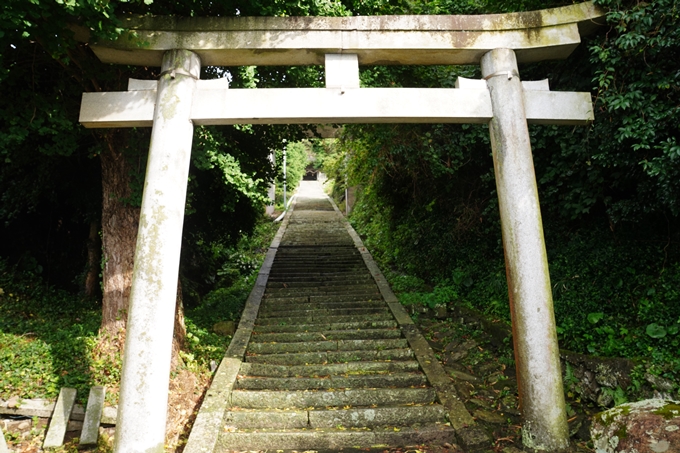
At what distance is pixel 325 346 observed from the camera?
6469mm

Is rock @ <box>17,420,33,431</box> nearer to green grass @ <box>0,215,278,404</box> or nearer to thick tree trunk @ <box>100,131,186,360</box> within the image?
green grass @ <box>0,215,278,404</box>

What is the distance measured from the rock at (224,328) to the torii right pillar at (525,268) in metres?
4.81

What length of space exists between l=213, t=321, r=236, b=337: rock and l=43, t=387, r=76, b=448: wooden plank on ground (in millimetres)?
2408

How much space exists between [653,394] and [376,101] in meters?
4.11

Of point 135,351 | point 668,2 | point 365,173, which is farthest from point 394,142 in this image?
point 135,351

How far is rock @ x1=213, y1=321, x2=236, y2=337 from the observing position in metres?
7.17

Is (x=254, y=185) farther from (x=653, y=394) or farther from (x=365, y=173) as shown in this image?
(x=653, y=394)

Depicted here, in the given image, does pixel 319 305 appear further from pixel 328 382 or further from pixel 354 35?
pixel 354 35

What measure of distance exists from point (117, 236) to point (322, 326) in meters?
3.51

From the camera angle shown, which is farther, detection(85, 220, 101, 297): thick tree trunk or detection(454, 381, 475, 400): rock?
detection(85, 220, 101, 297): thick tree trunk

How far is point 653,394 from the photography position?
4.15 metres

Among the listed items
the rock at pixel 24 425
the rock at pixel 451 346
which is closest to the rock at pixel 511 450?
the rock at pixel 451 346

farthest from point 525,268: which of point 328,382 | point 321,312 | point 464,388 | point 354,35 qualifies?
point 321,312

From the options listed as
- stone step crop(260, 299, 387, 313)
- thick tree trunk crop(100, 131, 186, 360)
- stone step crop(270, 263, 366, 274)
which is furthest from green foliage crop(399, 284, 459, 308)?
thick tree trunk crop(100, 131, 186, 360)
